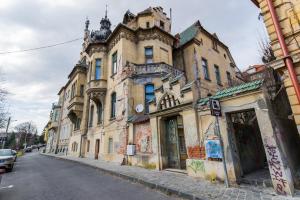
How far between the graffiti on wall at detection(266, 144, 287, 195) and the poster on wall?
1.73 metres

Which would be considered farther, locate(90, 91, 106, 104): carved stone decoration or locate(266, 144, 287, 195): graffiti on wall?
locate(90, 91, 106, 104): carved stone decoration

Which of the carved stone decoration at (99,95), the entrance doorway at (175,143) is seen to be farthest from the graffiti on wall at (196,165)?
the carved stone decoration at (99,95)

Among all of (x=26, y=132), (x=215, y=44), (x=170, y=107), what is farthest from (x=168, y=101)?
(x=26, y=132)

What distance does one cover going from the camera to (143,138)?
38.7 feet

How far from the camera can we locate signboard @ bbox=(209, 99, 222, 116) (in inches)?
256

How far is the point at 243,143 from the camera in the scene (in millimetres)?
7953

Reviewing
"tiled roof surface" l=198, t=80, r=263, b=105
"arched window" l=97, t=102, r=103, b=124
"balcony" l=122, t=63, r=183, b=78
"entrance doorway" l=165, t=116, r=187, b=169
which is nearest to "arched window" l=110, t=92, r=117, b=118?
"arched window" l=97, t=102, r=103, b=124

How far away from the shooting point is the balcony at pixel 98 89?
60.0 feet

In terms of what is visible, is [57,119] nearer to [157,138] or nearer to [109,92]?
[109,92]

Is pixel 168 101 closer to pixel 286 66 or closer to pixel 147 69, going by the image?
pixel 286 66

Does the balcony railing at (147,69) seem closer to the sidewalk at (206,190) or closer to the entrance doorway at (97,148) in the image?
the entrance doorway at (97,148)

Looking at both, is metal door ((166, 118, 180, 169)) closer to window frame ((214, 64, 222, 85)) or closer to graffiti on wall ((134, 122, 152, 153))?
graffiti on wall ((134, 122, 152, 153))

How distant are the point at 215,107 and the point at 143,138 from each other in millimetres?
6451

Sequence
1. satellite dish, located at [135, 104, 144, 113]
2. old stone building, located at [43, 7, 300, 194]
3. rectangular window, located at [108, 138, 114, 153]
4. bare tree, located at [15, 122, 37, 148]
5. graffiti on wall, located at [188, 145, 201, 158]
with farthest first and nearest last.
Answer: bare tree, located at [15, 122, 37, 148] → rectangular window, located at [108, 138, 114, 153] → satellite dish, located at [135, 104, 144, 113] → graffiti on wall, located at [188, 145, 201, 158] → old stone building, located at [43, 7, 300, 194]
